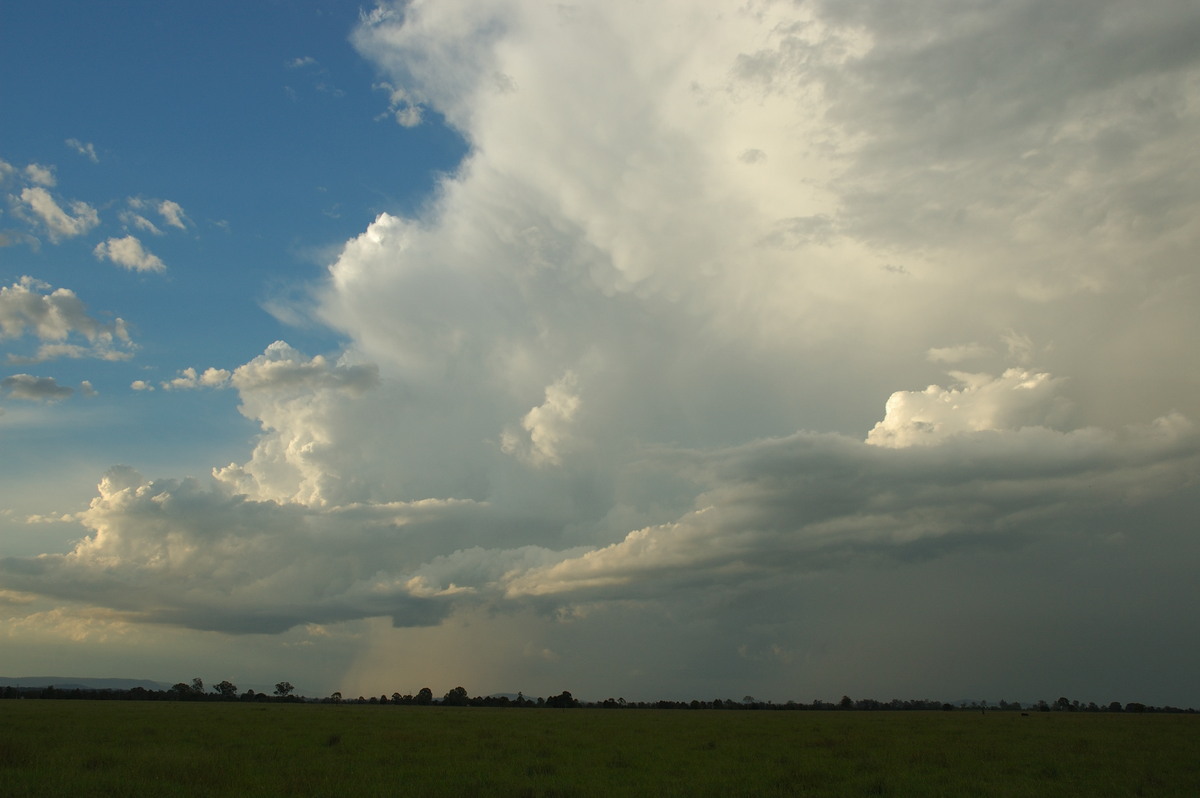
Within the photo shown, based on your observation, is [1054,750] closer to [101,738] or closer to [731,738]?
[731,738]

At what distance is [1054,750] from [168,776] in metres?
39.9

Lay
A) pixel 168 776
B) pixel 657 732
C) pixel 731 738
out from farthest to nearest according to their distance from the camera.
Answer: pixel 657 732 < pixel 731 738 < pixel 168 776

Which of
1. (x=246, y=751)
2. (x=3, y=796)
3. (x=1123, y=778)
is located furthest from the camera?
(x=246, y=751)

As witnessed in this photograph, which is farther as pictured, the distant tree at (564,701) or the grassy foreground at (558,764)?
the distant tree at (564,701)

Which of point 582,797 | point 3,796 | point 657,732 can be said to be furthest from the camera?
point 657,732

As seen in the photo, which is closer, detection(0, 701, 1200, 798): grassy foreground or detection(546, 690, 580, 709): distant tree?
detection(0, 701, 1200, 798): grassy foreground

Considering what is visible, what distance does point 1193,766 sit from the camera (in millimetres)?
31328

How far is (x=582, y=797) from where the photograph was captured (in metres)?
21.2

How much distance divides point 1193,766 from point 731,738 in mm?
21659

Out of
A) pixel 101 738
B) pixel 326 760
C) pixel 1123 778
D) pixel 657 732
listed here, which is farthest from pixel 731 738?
pixel 101 738

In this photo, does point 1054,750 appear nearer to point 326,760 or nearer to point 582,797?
point 582,797

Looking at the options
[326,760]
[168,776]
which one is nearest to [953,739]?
[326,760]

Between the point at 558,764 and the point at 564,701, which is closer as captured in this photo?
the point at 558,764

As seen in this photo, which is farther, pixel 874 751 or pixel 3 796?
pixel 874 751
